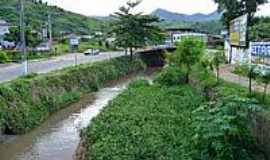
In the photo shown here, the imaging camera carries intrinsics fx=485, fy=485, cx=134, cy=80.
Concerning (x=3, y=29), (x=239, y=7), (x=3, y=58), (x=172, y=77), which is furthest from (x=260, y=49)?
(x=3, y=29)

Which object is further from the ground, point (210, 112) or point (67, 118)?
point (210, 112)

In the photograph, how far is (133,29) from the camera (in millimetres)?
61156

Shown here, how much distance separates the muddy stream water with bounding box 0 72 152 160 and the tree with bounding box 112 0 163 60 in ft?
90.7

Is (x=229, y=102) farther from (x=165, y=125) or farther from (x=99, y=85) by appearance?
(x=99, y=85)

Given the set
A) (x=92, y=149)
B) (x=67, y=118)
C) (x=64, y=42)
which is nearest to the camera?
(x=92, y=149)

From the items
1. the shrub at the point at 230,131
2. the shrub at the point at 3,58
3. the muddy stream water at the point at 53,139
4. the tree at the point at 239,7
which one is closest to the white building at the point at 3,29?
the shrub at the point at 3,58

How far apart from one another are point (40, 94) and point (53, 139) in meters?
7.06

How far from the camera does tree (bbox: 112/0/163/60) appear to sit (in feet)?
200

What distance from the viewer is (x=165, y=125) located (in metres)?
20.6

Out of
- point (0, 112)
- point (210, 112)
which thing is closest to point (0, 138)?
point (0, 112)

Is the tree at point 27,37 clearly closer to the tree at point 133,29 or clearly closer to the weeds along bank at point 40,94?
the tree at point 133,29

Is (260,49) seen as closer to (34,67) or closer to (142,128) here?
(142,128)

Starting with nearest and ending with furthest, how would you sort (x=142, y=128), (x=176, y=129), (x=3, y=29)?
(x=176, y=129) → (x=142, y=128) → (x=3, y=29)

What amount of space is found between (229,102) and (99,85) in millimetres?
31687
